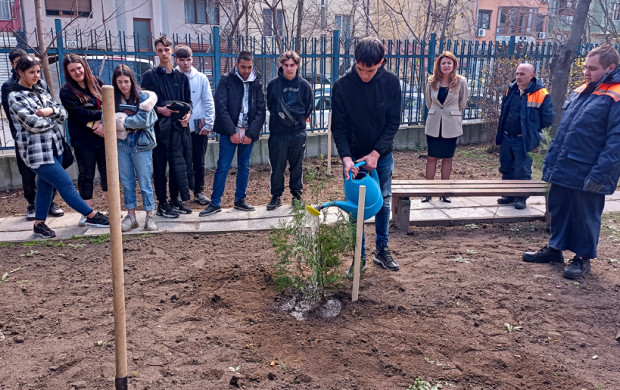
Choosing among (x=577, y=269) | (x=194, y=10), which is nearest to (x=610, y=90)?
(x=577, y=269)

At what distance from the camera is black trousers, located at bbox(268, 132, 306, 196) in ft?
19.6

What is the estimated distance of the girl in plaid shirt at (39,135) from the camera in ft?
15.6

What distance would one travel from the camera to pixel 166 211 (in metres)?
5.76

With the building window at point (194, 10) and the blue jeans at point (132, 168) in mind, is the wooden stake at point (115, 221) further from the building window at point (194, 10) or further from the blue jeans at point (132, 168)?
the building window at point (194, 10)

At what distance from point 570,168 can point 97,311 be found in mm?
3904

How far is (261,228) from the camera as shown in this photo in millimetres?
5461

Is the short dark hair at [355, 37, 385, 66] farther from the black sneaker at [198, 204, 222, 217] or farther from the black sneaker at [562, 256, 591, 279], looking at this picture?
the black sneaker at [198, 204, 222, 217]

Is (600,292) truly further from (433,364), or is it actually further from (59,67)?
(59,67)

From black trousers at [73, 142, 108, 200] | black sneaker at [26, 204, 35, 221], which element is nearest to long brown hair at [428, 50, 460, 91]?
black trousers at [73, 142, 108, 200]

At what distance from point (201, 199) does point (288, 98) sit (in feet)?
5.67

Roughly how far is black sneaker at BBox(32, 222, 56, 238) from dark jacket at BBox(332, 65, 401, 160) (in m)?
3.15

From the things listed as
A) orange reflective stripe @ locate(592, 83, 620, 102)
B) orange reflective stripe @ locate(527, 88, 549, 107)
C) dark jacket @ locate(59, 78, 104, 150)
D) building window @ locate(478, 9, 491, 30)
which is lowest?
dark jacket @ locate(59, 78, 104, 150)

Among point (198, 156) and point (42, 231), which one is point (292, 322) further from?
point (198, 156)

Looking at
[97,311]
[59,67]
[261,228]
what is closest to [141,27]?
[59,67]
